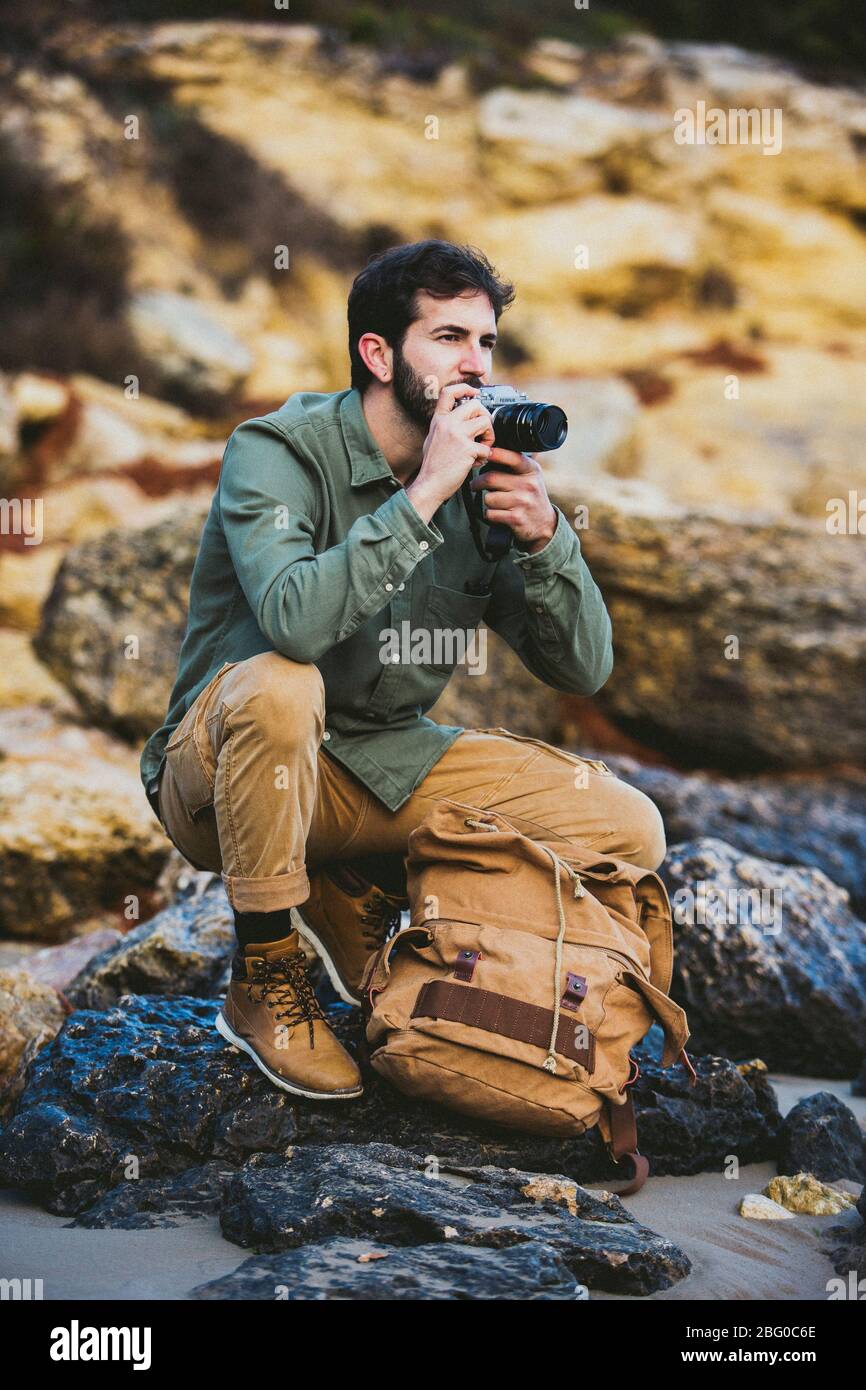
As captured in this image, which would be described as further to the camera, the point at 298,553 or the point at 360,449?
the point at 360,449

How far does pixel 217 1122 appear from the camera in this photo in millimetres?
2779

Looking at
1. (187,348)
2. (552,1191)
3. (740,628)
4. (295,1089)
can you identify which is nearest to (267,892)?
(295,1089)

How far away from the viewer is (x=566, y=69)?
17.9 meters

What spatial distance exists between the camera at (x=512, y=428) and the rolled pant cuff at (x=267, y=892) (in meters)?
1.03

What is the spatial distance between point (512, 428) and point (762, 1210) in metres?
1.89

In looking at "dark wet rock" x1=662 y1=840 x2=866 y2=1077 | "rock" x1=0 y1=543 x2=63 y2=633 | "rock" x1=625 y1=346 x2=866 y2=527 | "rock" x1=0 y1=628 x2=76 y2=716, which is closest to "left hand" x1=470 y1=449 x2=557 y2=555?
"dark wet rock" x1=662 y1=840 x2=866 y2=1077

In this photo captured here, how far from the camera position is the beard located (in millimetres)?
3324

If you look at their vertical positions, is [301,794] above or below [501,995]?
above

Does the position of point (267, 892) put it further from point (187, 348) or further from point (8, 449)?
point (187, 348)

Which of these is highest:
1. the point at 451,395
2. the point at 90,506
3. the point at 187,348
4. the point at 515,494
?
the point at 187,348

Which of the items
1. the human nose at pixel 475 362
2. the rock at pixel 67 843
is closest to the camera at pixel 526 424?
the human nose at pixel 475 362

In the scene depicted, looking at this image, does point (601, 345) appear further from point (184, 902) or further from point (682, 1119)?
point (682, 1119)

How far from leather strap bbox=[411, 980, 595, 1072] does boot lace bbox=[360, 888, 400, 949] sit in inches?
25.0
